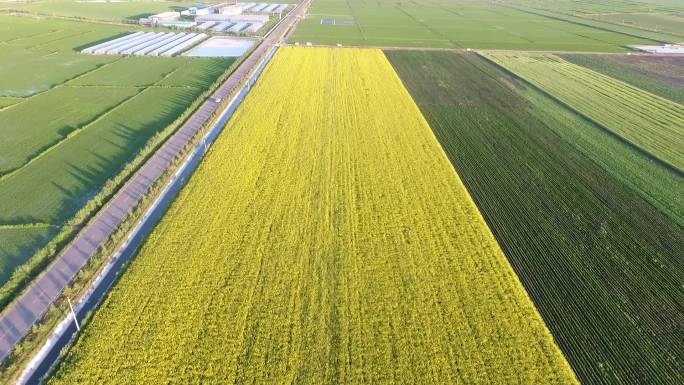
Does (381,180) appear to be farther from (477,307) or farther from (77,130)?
(77,130)

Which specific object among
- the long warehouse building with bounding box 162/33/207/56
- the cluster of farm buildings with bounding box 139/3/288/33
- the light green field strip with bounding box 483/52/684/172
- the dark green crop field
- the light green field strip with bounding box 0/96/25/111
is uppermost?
the cluster of farm buildings with bounding box 139/3/288/33

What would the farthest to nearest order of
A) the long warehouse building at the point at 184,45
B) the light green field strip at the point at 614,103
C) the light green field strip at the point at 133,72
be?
the long warehouse building at the point at 184,45 → the light green field strip at the point at 133,72 → the light green field strip at the point at 614,103

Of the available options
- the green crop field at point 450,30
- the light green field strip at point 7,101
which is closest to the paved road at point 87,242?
the light green field strip at point 7,101

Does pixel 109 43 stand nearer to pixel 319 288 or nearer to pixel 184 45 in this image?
pixel 184 45

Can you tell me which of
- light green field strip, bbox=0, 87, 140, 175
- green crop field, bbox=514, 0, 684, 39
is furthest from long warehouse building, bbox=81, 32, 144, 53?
green crop field, bbox=514, 0, 684, 39

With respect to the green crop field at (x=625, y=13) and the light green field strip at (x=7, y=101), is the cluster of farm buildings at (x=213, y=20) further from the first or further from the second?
the green crop field at (x=625, y=13)

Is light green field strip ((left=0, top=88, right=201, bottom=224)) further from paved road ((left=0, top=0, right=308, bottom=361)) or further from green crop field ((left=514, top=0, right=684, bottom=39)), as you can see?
green crop field ((left=514, top=0, right=684, bottom=39))

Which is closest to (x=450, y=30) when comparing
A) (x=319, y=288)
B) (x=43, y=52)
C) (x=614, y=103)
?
(x=614, y=103)

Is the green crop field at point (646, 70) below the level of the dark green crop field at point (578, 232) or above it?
above
